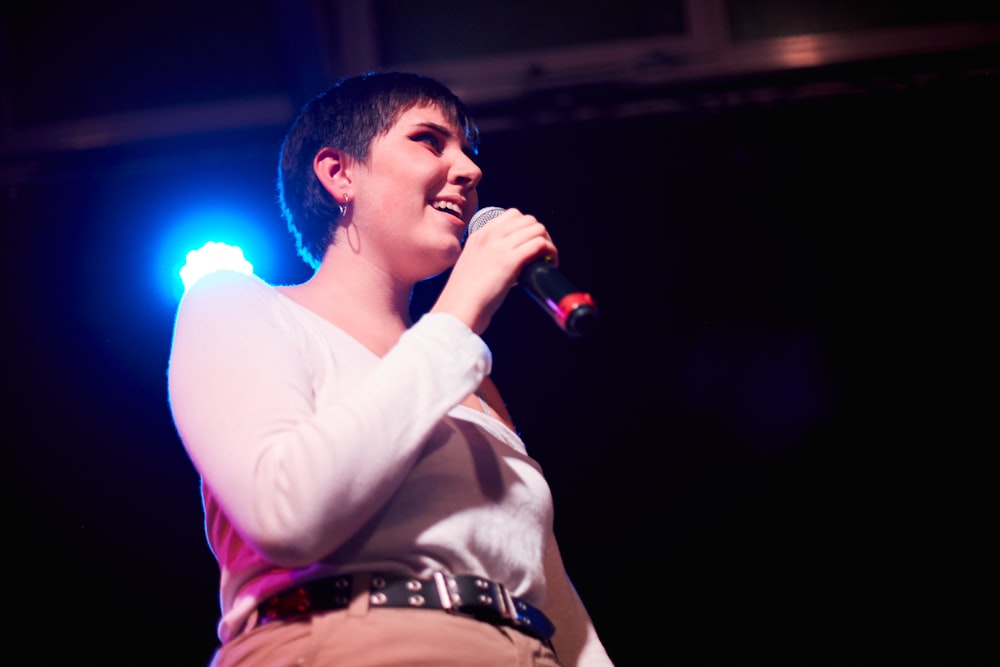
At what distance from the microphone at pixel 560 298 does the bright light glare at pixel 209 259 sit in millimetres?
1742

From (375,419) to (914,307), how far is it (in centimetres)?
250

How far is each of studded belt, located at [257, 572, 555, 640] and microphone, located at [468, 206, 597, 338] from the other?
346 mm

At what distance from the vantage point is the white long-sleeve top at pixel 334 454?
84 cm

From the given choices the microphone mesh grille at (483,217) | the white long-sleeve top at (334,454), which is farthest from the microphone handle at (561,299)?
the microphone mesh grille at (483,217)

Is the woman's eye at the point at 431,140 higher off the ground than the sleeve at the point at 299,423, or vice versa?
the woman's eye at the point at 431,140

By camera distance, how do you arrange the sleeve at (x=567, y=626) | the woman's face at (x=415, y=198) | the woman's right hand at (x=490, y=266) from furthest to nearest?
the woman's face at (x=415, y=198) → the sleeve at (x=567, y=626) → the woman's right hand at (x=490, y=266)

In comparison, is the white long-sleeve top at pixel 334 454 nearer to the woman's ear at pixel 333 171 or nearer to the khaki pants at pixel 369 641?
the khaki pants at pixel 369 641

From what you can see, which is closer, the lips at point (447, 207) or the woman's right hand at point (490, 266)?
the woman's right hand at point (490, 266)

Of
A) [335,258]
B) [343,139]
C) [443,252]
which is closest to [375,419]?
[443,252]

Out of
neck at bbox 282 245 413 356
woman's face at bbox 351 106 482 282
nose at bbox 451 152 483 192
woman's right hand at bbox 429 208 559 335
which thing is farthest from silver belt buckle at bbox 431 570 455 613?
nose at bbox 451 152 483 192

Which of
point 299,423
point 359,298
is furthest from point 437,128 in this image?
point 299,423

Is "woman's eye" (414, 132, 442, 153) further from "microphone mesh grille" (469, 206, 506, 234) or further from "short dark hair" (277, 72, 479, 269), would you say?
"microphone mesh grille" (469, 206, 506, 234)

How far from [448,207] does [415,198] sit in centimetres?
7

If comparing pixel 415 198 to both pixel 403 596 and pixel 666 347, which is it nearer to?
pixel 403 596
